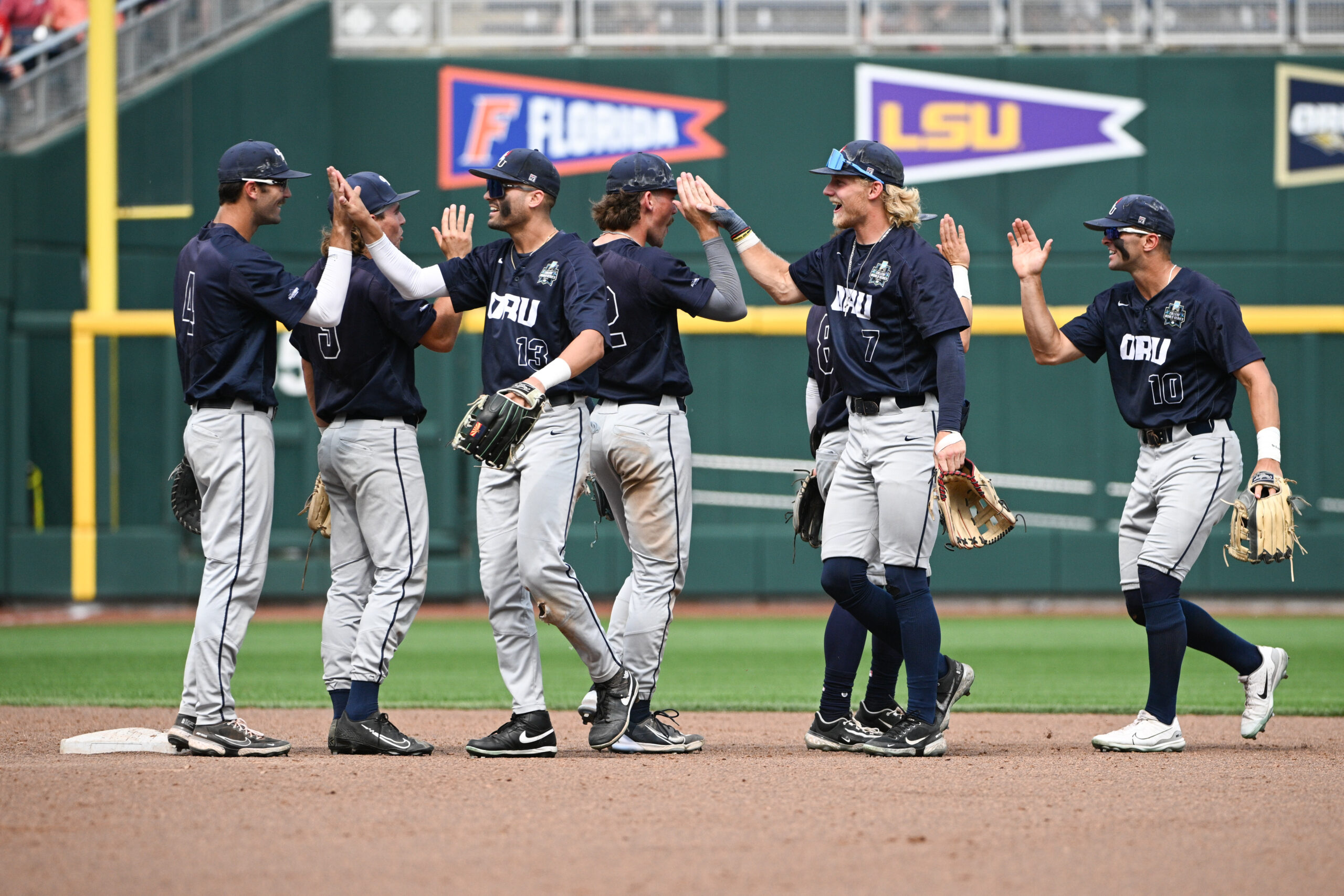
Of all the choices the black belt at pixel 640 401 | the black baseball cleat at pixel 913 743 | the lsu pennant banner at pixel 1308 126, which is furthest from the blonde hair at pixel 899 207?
the lsu pennant banner at pixel 1308 126

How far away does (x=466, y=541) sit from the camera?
12.8 m

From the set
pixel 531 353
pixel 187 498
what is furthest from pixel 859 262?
pixel 187 498

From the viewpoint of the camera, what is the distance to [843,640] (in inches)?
202

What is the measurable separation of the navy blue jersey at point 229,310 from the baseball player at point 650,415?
3.52 ft

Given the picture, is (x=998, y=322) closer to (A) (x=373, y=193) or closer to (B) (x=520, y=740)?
(A) (x=373, y=193)

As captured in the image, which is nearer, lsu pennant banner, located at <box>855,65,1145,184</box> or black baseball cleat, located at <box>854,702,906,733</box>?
black baseball cleat, located at <box>854,702,906,733</box>

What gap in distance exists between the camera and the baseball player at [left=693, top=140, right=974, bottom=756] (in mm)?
4750

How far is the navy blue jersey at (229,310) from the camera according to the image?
4.59 m

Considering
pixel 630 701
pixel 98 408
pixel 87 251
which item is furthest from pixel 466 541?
pixel 630 701

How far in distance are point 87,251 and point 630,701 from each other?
999 cm

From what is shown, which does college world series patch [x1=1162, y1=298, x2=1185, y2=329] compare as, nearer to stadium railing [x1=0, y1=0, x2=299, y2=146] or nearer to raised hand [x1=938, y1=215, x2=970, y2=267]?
raised hand [x1=938, y1=215, x2=970, y2=267]

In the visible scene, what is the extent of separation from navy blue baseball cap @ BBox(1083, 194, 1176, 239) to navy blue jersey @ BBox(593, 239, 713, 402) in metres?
1.54

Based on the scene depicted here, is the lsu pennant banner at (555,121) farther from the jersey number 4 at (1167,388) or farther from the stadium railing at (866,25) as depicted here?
the jersey number 4 at (1167,388)

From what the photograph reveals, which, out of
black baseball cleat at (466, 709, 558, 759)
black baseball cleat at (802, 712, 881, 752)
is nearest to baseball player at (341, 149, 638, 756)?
black baseball cleat at (466, 709, 558, 759)
